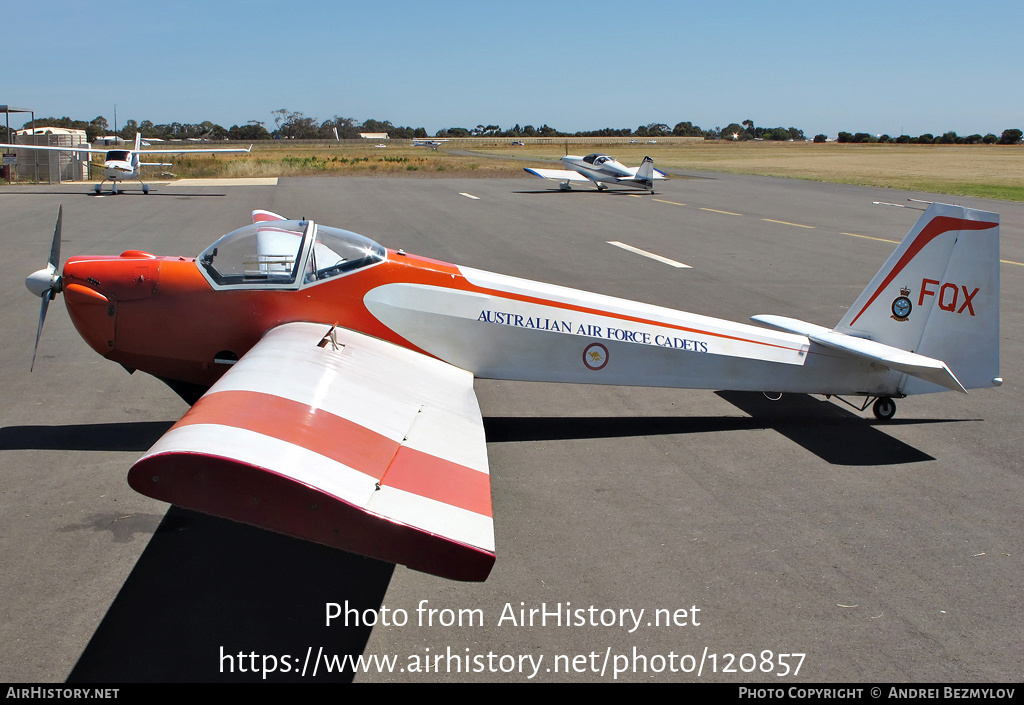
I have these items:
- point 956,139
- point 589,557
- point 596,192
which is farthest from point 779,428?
point 956,139

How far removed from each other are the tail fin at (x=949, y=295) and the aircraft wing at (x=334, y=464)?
400 centimetres

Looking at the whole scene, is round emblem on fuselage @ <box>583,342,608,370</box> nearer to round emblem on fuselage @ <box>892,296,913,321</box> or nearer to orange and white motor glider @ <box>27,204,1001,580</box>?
orange and white motor glider @ <box>27,204,1001,580</box>

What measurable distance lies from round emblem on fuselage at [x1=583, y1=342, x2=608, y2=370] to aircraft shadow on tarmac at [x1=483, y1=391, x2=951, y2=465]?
2.18ft

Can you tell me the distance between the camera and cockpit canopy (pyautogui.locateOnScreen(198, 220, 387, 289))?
6129 millimetres

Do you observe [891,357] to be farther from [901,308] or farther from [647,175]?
[647,175]

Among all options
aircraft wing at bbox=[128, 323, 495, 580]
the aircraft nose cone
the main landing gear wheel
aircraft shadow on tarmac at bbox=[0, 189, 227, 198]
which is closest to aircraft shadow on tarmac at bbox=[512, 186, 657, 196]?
aircraft shadow on tarmac at bbox=[0, 189, 227, 198]

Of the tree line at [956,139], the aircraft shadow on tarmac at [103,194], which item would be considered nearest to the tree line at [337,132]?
the tree line at [956,139]

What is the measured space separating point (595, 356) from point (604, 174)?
35701 mm

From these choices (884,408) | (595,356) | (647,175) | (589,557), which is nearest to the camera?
(589,557)

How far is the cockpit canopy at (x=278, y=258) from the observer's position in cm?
613

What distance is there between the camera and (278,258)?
6.19 m

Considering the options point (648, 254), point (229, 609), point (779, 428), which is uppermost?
point (648, 254)

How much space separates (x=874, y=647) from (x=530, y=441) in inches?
129

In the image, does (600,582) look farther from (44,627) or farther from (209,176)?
(209,176)
